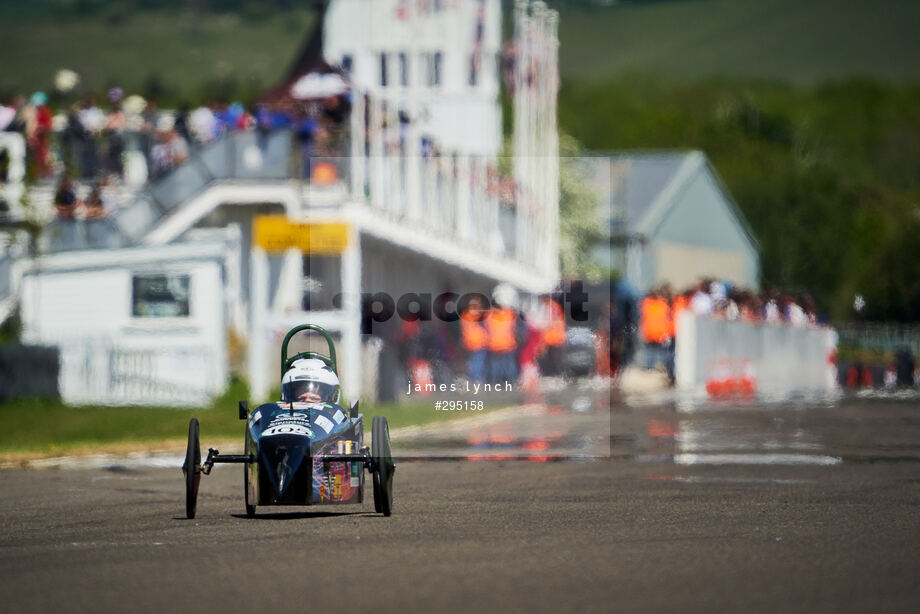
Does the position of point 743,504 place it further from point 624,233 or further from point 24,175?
point 624,233

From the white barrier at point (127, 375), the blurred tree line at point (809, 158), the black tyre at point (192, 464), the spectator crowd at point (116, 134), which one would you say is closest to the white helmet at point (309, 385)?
the black tyre at point (192, 464)

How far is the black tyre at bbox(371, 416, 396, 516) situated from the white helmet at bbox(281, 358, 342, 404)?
20.9 inches

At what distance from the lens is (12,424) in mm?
24266

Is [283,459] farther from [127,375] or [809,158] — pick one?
[809,158]

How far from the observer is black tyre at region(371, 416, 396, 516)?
37.4 feet

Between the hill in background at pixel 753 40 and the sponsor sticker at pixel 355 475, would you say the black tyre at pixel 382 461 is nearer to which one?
the sponsor sticker at pixel 355 475

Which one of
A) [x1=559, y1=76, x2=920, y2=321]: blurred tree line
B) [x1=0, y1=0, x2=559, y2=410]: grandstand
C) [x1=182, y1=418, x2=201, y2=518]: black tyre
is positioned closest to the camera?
[x1=182, y1=418, x2=201, y2=518]: black tyre

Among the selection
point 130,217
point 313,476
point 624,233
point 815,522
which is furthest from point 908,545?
point 624,233

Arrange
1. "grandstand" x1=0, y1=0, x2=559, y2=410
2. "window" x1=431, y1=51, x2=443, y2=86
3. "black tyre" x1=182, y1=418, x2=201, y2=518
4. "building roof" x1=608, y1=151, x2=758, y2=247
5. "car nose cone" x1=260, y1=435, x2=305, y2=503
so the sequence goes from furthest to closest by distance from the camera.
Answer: "building roof" x1=608, y1=151, x2=758, y2=247 < "window" x1=431, y1=51, x2=443, y2=86 < "grandstand" x1=0, y1=0, x2=559, y2=410 < "black tyre" x1=182, y1=418, x2=201, y2=518 < "car nose cone" x1=260, y1=435, x2=305, y2=503

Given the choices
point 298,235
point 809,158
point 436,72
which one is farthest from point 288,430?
point 809,158

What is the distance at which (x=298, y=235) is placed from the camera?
2778 cm

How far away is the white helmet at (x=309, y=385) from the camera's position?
1197cm

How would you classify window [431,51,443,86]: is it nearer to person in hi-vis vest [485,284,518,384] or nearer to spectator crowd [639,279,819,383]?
spectator crowd [639,279,819,383]

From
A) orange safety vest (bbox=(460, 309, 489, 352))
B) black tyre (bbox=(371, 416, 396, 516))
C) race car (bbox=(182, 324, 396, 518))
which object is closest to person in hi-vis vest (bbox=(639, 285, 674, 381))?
orange safety vest (bbox=(460, 309, 489, 352))
